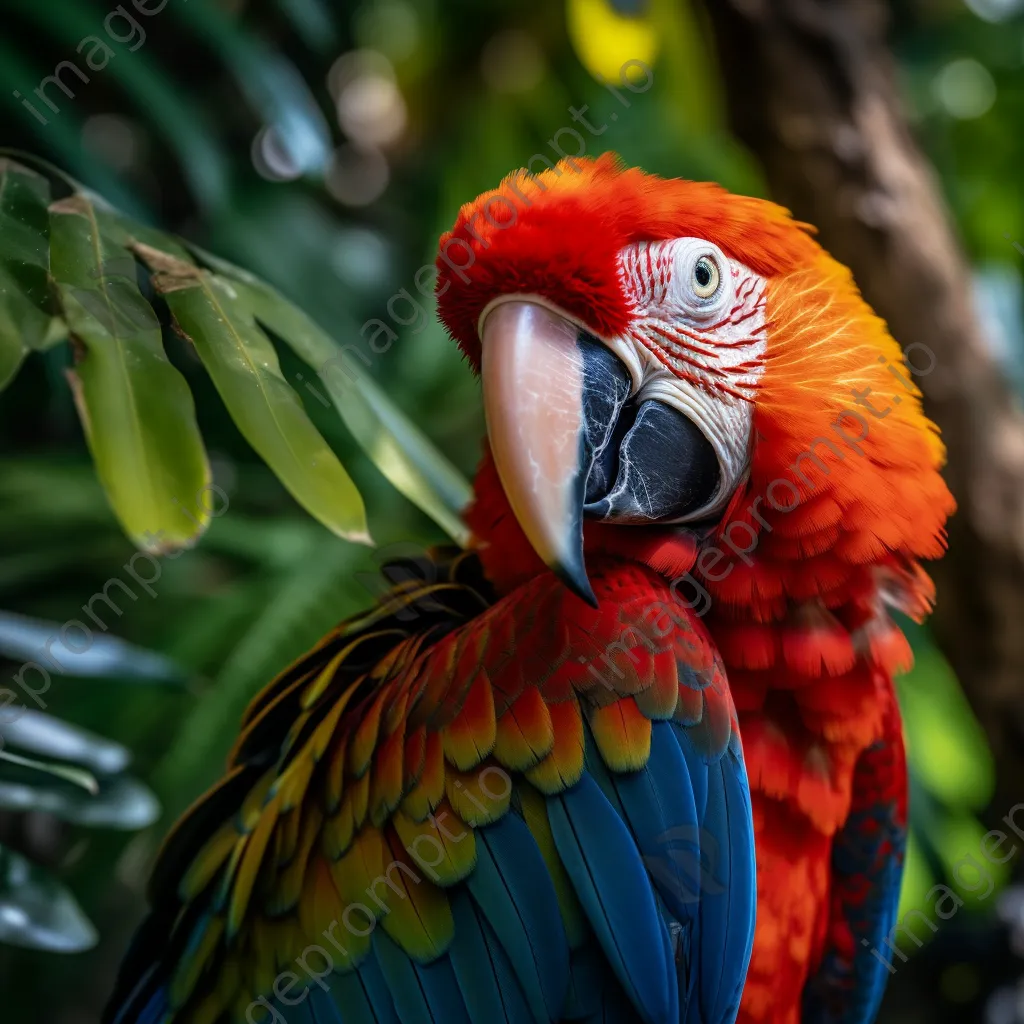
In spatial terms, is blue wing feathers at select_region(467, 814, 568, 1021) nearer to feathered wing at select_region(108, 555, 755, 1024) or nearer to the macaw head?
feathered wing at select_region(108, 555, 755, 1024)

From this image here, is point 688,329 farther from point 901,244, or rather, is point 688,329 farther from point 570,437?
point 901,244

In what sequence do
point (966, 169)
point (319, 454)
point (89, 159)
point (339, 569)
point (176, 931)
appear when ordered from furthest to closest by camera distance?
point (966, 169)
point (339, 569)
point (89, 159)
point (176, 931)
point (319, 454)

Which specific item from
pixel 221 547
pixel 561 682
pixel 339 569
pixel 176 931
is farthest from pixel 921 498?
pixel 221 547

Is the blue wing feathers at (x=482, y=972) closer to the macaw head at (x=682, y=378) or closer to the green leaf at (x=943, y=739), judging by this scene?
the macaw head at (x=682, y=378)

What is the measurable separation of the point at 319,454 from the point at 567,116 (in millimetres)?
1353

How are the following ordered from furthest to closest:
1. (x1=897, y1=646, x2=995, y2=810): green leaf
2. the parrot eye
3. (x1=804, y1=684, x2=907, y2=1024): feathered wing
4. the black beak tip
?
(x1=897, y1=646, x2=995, y2=810): green leaf → (x1=804, y1=684, x2=907, y2=1024): feathered wing → the parrot eye → the black beak tip

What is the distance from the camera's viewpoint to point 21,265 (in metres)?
0.62

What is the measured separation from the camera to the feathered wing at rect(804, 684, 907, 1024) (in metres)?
0.81

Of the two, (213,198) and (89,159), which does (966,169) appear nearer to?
(213,198)

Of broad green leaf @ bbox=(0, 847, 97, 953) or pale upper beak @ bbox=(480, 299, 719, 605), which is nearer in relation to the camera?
pale upper beak @ bbox=(480, 299, 719, 605)

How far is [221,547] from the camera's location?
4.57ft

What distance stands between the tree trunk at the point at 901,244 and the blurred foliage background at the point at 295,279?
135 mm

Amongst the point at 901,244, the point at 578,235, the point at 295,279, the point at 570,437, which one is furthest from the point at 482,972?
the point at 295,279

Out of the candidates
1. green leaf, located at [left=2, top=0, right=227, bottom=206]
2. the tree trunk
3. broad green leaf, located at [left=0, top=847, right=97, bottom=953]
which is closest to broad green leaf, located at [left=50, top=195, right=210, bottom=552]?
broad green leaf, located at [left=0, top=847, right=97, bottom=953]
